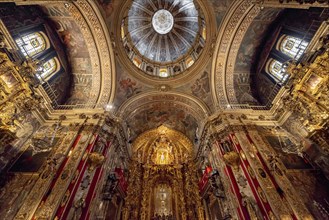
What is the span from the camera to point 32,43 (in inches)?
429

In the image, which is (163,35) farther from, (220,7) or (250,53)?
(250,53)

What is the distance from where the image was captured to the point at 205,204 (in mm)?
12047

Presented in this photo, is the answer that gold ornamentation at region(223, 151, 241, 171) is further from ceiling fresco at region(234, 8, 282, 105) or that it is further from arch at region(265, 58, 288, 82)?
arch at region(265, 58, 288, 82)

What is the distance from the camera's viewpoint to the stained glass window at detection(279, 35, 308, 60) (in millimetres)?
10469

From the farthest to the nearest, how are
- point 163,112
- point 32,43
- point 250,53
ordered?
point 163,112
point 250,53
point 32,43

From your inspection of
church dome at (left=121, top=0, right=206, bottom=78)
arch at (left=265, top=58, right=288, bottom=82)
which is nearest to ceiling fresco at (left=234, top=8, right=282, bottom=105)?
arch at (left=265, top=58, right=288, bottom=82)

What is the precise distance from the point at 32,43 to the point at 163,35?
521 inches

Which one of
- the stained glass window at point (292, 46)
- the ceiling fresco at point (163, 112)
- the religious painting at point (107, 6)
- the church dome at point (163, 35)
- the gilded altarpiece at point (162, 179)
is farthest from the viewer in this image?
the church dome at point (163, 35)

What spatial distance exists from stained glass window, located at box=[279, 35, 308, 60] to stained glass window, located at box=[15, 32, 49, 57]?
16.2 m

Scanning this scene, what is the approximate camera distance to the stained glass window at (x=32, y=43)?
994 centimetres

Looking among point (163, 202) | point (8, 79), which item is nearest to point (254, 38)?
point (163, 202)

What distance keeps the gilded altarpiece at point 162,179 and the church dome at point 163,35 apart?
6857 mm

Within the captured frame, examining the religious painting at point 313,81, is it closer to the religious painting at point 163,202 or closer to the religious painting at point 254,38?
the religious painting at point 254,38

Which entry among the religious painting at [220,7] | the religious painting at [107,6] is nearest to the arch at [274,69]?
the religious painting at [220,7]
